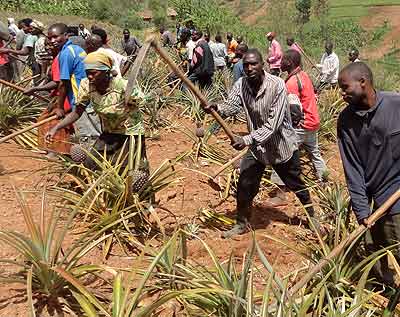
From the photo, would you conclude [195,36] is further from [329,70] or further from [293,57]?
[293,57]

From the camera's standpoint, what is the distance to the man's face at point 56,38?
5.21 metres

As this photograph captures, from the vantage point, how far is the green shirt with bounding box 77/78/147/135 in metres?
4.12

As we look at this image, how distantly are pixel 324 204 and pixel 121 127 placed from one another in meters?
1.94

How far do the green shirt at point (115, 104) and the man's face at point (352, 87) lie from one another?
1.62 metres

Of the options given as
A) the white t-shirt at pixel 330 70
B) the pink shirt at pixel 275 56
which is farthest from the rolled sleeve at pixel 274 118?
the pink shirt at pixel 275 56

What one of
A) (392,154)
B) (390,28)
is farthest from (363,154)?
(390,28)

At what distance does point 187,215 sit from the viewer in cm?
516

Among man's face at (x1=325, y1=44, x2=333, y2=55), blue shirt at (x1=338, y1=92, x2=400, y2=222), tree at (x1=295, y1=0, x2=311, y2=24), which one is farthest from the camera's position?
tree at (x1=295, y1=0, x2=311, y2=24)

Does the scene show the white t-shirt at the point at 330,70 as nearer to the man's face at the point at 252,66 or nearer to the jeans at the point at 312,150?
the jeans at the point at 312,150

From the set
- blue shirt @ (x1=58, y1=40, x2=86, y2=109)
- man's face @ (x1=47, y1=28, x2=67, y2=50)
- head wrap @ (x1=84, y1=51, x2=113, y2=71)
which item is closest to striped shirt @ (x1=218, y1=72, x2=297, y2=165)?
head wrap @ (x1=84, y1=51, x2=113, y2=71)

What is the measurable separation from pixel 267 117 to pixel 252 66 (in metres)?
0.45

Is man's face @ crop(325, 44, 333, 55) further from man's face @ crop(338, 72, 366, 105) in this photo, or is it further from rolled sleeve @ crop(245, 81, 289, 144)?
man's face @ crop(338, 72, 366, 105)

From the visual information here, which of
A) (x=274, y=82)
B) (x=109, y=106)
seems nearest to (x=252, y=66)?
(x=274, y=82)

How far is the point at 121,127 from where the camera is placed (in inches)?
171
